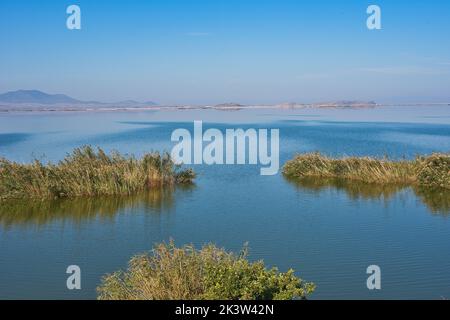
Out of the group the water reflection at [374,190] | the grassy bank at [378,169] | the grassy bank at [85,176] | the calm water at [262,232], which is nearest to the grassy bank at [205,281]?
the calm water at [262,232]

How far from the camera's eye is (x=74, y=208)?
20266mm

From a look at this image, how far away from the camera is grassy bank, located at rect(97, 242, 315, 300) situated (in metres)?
8.94

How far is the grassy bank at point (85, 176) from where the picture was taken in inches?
837

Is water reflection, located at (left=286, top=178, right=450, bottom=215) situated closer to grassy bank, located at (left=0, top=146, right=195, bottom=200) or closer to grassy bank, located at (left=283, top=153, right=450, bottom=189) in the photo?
grassy bank, located at (left=283, top=153, right=450, bottom=189)

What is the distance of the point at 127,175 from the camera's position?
22969mm

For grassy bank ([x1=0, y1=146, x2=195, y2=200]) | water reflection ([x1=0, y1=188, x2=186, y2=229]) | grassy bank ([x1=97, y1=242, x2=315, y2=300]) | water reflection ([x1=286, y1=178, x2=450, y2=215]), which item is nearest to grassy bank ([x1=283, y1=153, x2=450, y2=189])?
water reflection ([x1=286, y1=178, x2=450, y2=215])

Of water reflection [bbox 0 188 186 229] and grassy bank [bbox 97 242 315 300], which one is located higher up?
grassy bank [bbox 97 242 315 300]

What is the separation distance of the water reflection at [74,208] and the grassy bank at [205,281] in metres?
8.74

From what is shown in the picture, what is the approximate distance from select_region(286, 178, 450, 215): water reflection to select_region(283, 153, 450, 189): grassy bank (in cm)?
45

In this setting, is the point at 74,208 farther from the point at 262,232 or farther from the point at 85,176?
the point at 262,232

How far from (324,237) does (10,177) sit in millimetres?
12514

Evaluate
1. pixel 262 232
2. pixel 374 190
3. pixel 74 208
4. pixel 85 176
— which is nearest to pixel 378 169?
pixel 374 190
